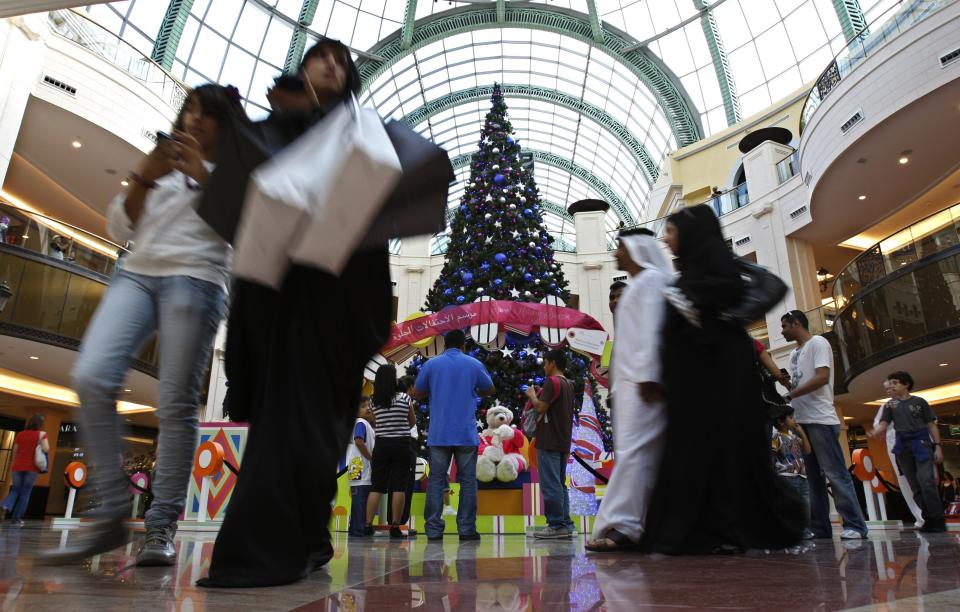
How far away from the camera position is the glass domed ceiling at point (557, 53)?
19891 mm

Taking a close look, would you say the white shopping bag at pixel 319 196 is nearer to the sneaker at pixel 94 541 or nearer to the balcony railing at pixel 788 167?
the sneaker at pixel 94 541

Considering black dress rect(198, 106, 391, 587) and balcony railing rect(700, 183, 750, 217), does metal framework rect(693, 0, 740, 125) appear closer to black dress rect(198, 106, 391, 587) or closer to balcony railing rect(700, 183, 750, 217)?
balcony railing rect(700, 183, 750, 217)

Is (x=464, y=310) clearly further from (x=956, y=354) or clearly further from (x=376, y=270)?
(x=956, y=354)

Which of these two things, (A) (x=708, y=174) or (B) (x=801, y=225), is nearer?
(B) (x=801, y=225)

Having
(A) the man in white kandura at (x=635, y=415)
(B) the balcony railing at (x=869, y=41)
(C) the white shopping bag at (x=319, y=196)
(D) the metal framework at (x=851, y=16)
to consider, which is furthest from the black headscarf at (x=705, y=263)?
(D) the metal framework at (x=851, y=16)

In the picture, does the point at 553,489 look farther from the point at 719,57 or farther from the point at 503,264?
the point at 719,57

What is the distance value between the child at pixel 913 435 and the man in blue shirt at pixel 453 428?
4.00 m

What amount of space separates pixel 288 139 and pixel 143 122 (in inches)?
592

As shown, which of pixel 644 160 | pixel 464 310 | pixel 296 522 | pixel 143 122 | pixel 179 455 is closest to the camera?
pixel 296 522

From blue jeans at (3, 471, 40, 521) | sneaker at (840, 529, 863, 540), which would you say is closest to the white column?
blue jeans at (3, 471, 40, 521)

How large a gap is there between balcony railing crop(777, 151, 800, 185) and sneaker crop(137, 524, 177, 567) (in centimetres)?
1866

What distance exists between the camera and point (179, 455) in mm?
2090

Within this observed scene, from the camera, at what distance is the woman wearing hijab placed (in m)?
1.58

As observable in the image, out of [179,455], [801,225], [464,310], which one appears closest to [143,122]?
[464,310]
